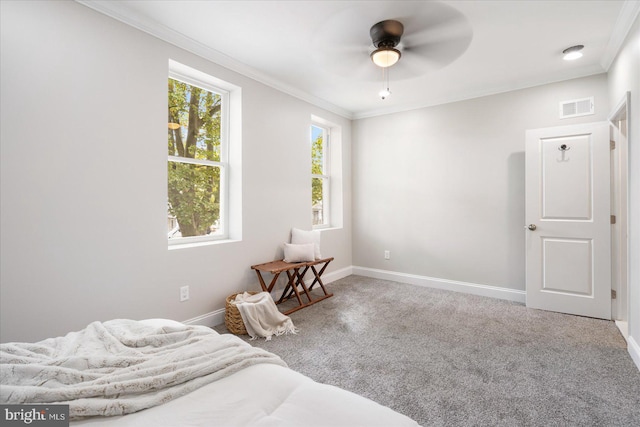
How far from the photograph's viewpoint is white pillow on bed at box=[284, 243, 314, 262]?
11.7 ft

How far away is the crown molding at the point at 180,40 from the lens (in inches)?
87.0

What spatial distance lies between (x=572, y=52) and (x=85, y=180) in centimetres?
431

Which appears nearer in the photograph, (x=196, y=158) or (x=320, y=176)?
(x=196, y=158)

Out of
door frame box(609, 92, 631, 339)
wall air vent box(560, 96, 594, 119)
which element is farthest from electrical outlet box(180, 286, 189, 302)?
wall air vent box(560, 96, 594, 119)

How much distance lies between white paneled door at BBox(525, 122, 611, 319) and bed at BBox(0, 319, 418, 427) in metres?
3.37

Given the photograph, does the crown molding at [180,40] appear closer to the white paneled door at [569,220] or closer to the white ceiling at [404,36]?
the white ceiling at [404,36]

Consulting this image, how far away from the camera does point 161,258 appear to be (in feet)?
8.38

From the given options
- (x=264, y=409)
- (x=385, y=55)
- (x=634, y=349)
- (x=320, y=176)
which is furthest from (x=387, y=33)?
(x=634, y=349)

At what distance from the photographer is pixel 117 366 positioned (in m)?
1.04

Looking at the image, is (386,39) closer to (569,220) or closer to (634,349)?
(569,220)

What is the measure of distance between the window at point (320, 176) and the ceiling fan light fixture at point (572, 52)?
297 centimetres

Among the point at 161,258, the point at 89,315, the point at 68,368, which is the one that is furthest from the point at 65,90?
the point at 68,368

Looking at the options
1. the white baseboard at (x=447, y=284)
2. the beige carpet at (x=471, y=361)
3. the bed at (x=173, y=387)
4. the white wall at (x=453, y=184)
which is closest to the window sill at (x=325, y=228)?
the white wall at (x=453, y=184)

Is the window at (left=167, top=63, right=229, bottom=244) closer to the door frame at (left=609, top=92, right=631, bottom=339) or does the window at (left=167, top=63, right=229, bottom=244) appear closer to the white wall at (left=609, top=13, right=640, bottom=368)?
the white wall at (left=609, top=13, right=640, bottom=368)
